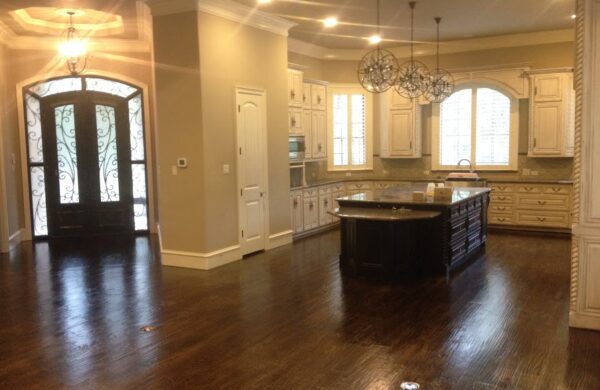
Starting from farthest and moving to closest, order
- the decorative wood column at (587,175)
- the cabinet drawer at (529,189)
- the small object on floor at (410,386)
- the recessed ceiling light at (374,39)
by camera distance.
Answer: the recessed ceiling light at (374,39)
the cabinet drawer at (529,189)
the decorative wood column at (587,175)
the small object on floor at (410,386)

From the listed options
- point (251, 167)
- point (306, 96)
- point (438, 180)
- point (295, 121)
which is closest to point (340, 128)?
point (306, 96)

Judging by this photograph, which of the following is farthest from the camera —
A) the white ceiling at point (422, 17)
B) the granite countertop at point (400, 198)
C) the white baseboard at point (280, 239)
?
the white baseboard at point (280, 239)

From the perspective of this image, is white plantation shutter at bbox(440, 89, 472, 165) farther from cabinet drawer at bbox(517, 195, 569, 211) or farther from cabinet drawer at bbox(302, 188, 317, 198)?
cabinet drawer at bbox(302, 188, 317, 198)

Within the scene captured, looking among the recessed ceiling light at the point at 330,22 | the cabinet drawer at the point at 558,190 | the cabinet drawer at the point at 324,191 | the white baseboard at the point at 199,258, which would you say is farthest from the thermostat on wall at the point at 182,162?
the cabinet drawer at the point at 558,190

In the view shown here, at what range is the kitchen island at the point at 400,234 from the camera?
5.91 m

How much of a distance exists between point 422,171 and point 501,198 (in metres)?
1.67

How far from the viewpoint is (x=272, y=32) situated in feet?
25.2

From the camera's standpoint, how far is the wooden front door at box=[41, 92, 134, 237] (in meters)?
8.75

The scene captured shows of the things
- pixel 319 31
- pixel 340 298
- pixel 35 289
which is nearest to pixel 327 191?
pixel 319 31

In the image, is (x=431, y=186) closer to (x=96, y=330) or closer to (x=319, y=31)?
(x=319, y=31)

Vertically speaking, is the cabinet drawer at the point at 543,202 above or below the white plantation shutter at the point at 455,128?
below

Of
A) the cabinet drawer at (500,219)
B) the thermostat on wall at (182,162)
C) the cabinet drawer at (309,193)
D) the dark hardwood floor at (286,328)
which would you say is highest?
the thermostat on wall at (182,162)

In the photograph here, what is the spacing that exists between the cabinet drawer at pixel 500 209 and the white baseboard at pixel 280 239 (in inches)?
137

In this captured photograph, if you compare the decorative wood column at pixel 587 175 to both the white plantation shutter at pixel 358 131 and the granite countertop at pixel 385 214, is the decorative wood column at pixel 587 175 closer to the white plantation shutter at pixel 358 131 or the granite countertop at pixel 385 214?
the granite countertop at pixel 385 214
